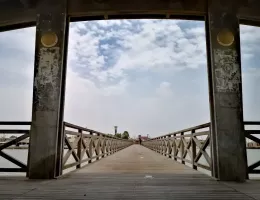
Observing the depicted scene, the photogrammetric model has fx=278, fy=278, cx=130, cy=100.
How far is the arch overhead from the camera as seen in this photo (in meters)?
4.41

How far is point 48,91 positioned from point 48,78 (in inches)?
7.9

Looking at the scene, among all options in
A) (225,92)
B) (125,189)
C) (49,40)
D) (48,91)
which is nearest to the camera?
(125,189)

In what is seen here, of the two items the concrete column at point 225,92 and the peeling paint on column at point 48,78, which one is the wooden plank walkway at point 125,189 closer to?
the concrete column at point 225,92

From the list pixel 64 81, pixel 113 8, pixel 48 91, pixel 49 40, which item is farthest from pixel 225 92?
pixel 49 40

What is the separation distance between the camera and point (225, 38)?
4172mm

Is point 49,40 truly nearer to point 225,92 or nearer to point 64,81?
point 64,81

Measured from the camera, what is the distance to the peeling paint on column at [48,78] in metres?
4.14

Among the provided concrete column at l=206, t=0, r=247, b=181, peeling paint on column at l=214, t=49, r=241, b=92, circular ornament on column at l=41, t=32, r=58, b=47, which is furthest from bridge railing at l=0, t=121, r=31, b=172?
peeling paint on column at l=214, t=49, r=241, b=92

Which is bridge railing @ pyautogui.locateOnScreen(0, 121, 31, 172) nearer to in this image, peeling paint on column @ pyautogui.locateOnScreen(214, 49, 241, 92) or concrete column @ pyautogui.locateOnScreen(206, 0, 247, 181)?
concrete column @ pyautogui.locateOnScreen(206, 0, 247, 181)

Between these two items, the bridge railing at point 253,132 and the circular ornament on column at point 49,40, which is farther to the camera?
the circular ornament on column at point 49,40

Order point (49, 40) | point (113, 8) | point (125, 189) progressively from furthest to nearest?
point (113, 8)
point (49, 40)
point (125, 189)

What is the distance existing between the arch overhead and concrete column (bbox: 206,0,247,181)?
274mm

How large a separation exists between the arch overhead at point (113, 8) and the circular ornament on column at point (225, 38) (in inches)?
16.0

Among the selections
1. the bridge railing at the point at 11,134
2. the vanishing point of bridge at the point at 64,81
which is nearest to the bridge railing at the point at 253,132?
the vanishing point of bridge at the point at 64,81
